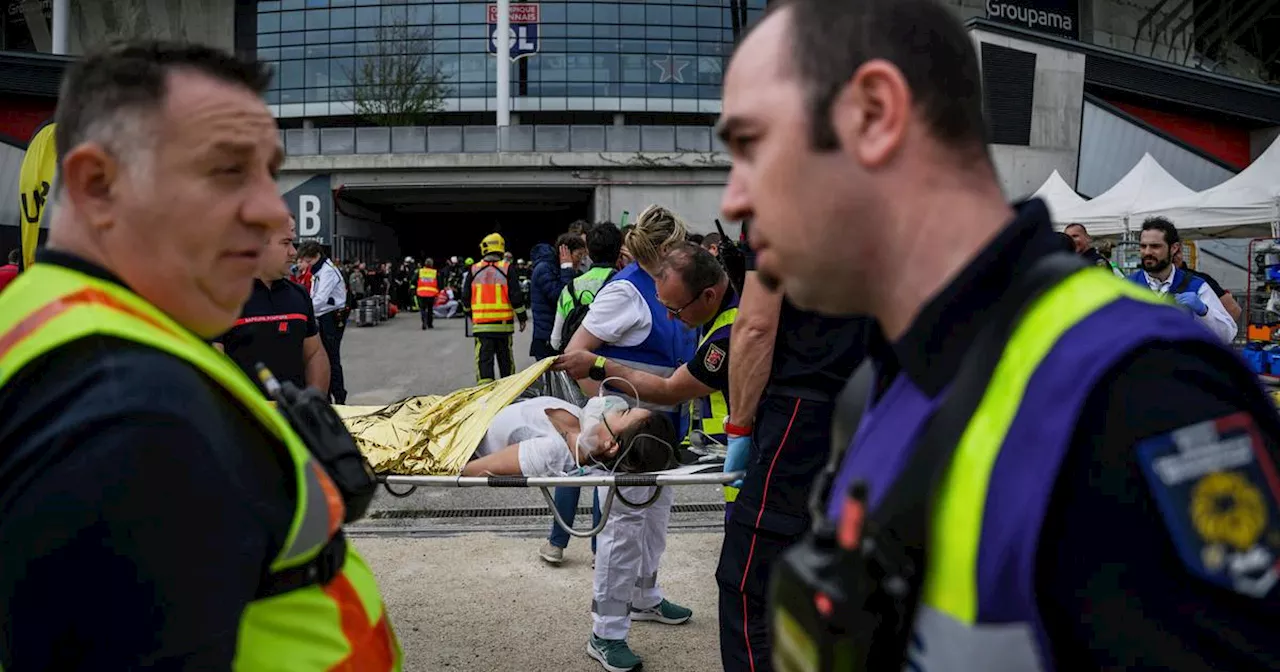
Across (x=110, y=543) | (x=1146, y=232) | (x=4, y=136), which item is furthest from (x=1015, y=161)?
(x=110, y=543)

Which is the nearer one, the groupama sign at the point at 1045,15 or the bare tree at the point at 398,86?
the bare tree at the point at 398,86

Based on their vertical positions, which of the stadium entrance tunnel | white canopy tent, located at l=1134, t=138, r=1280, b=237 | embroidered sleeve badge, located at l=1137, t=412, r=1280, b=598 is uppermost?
the stadium entrance tunnel

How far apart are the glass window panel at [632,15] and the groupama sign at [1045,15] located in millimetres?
15698

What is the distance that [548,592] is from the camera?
4.89 m

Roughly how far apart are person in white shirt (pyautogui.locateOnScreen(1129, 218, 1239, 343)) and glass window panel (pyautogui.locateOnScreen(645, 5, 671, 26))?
3678 cm

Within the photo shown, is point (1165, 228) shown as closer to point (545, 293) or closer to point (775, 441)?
point (545, 293)

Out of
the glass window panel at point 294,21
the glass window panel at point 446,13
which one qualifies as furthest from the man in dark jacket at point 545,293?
the glass window panel at point 294,21

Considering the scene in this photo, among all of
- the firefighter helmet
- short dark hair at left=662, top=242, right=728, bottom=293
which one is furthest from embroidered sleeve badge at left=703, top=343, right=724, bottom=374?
the firefighter helmet

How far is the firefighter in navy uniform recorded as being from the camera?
2.72 m

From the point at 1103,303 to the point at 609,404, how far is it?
369 centimetres

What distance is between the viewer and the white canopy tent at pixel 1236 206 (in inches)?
485

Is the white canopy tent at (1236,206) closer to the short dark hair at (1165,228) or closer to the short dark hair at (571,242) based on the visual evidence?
the short dark hair at (1165,228)

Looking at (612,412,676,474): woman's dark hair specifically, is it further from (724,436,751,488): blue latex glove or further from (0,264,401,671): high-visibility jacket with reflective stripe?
(0,264,401,671): high-visibility jacket with reflective stripe

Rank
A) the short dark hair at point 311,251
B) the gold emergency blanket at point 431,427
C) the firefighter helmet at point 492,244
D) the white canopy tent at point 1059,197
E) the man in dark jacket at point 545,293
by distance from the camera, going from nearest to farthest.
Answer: the gold emergency blanket at point 431,427, the man in dark jacket at point 545,293, the short dark hair at point 311,251, the firefighter helmet at point 492,244, the white canopy tent at point 1059,197
